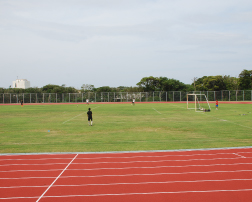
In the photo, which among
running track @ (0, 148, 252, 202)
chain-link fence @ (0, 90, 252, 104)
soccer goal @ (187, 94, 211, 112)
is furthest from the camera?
chain-link fence @ (0, 90, 252, 104)

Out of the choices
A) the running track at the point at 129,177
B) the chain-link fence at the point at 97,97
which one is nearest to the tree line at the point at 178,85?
the chain-link fence at the point at 97,97

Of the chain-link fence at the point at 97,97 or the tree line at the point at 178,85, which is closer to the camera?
the chain-link fence at the point at 97,97

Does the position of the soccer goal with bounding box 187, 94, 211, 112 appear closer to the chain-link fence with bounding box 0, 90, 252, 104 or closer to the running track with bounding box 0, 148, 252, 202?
the chain-link fence with bounding box 0, 90, 252, 104

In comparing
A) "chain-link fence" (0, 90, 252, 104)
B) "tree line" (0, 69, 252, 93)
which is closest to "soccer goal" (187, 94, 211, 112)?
"chain-link fence" (0, 90, 252, 104)

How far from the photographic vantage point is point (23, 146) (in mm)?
11914

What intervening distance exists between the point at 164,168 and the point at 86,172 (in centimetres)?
253

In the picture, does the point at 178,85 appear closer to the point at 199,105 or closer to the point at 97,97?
the point at 97,97

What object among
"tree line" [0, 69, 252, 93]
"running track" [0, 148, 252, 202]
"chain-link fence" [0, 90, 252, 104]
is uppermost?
"tree line" [0, 69, 252, 93]

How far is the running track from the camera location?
20.5 ft

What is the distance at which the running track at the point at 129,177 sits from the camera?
6234 millimetres

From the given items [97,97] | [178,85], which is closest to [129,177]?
[97,97]

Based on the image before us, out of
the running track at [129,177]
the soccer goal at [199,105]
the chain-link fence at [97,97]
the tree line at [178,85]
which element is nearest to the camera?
the running track at [129,177]

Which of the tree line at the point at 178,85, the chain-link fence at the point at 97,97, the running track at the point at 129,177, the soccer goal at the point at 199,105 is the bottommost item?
the running track at the point at 129,177

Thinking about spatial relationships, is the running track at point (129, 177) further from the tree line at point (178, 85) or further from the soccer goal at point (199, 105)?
the tree line at point (178, 85)
